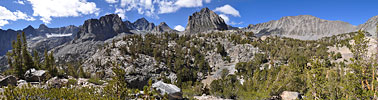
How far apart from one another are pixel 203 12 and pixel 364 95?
590 ft

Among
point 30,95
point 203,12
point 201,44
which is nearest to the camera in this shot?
point 30,95

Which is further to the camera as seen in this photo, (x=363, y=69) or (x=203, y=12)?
(x=203, y=12)

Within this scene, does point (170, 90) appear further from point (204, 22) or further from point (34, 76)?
point (204, 22)

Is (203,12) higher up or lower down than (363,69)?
higher up

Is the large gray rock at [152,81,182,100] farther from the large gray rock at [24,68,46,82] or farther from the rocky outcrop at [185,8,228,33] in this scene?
the rocky outcrop at [185,8,228,33]

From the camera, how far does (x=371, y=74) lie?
7.39 meters

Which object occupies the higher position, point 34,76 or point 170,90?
point 34,76

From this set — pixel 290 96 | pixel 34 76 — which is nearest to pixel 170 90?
pixel 290 96

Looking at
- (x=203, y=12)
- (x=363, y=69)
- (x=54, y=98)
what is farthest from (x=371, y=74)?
(x=203, y=12)

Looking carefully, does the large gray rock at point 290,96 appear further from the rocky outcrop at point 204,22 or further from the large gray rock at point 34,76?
the rocky outcrop at point 204,22

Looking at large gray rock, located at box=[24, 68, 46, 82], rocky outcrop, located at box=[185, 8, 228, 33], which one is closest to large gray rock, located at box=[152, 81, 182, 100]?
large gray rock, located at box=[24, 68, 46, 82]

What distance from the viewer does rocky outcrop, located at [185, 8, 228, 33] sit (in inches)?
6452

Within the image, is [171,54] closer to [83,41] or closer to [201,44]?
[201,44]

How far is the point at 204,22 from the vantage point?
16925 centimetres
